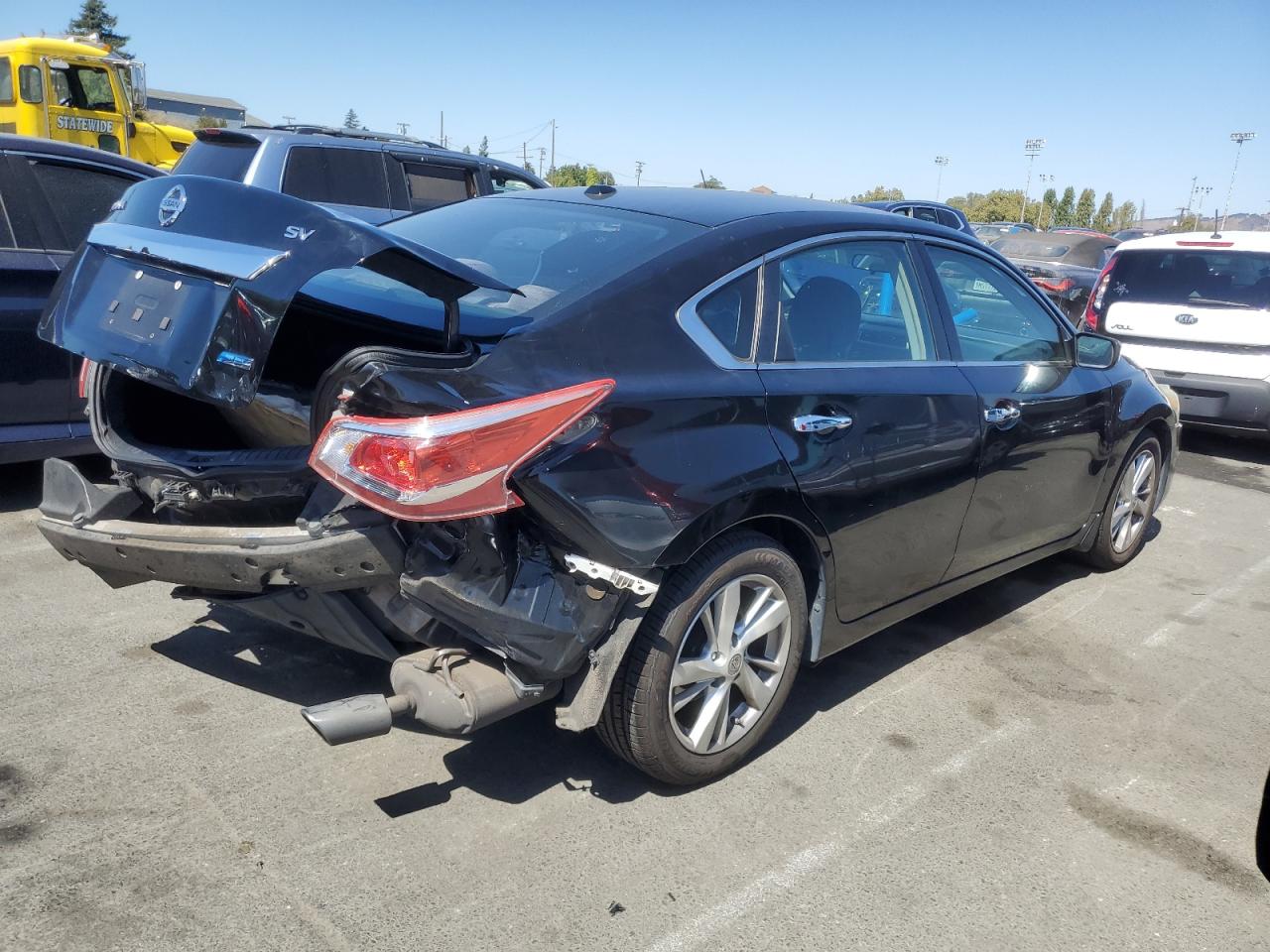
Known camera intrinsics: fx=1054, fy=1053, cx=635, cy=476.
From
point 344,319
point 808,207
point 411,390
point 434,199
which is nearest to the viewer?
point 411,390

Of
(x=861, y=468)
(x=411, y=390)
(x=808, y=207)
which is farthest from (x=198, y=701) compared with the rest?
(x=808, y=207)

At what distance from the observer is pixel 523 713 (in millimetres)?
3559

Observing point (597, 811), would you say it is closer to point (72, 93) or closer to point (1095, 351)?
point (1095, 351)

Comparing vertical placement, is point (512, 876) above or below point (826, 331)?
below

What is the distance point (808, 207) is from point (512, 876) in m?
2.35

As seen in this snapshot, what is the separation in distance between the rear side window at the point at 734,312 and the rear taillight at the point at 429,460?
807 millimetres

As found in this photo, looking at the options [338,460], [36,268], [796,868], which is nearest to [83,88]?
[36,268]

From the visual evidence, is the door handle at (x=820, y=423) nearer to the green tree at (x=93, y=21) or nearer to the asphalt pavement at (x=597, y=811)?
the asphalt pavement at (x=597, y=811)

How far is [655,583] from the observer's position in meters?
2.77

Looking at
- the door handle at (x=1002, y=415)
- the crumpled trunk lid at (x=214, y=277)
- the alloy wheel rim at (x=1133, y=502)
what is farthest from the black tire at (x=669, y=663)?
the alloy wheel rim at (x=1133, y=502)

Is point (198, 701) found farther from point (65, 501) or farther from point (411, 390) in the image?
point (411, 390)

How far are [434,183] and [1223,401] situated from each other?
6896 mm

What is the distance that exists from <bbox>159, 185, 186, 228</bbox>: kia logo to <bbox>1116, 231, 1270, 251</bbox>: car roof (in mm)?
8312

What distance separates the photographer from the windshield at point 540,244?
118 inches
